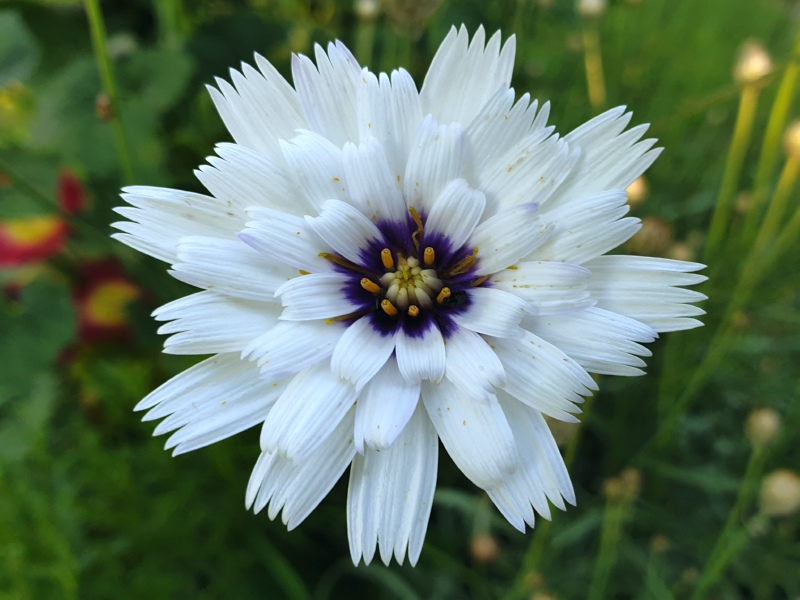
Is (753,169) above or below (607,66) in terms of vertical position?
below

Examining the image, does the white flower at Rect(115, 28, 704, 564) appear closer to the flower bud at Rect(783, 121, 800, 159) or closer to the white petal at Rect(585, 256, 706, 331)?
the white petal at Rect(585, 256, 706, 331)

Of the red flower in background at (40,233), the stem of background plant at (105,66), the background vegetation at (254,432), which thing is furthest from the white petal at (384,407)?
the red flower in background at (40,233)

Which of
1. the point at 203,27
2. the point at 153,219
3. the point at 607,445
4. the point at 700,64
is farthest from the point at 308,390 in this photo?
the point at 700,64

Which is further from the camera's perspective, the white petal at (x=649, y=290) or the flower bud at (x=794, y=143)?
the flower bud at (x=794, y=143)

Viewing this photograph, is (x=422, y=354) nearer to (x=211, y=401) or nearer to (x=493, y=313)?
(x=493, y=313)

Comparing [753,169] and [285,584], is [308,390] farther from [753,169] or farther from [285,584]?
[753,169]

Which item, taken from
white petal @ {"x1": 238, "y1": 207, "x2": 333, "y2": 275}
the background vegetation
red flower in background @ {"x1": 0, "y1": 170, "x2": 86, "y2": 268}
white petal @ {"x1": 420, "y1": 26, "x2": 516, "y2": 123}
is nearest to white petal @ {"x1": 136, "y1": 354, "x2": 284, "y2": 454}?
white petal @ {"x1": 238, "y1": 207, "x2": 333, "y2": 275}

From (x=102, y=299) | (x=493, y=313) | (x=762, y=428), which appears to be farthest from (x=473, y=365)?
(x=102, y=299)

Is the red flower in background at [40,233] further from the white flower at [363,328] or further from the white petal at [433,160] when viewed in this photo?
the white petal at [433,160]
